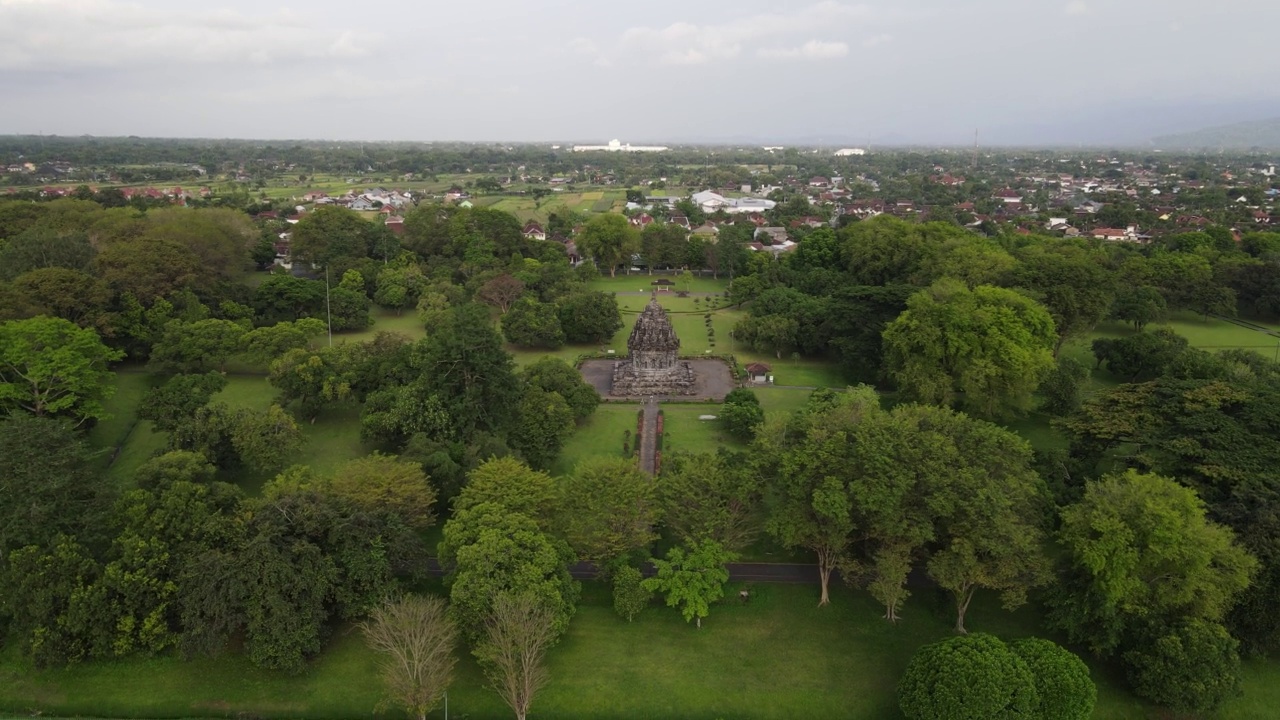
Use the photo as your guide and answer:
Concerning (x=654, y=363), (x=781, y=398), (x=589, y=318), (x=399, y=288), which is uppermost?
(x=399, y=288)

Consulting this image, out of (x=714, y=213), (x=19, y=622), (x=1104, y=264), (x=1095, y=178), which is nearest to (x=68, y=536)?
(x=19, y=622)

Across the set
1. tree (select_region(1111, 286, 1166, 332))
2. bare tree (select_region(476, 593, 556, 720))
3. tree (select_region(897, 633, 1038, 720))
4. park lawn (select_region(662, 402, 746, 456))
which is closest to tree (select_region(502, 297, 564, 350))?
park lawn (select_region(662, 402, 746, 456))

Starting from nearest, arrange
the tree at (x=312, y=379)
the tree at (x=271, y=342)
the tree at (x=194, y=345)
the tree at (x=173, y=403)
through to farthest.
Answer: the tree at (x=173, y=403) → the tree at (x=312, y=379) → the tree at (x=194, y=345) → the tree at (x=271, y=342)

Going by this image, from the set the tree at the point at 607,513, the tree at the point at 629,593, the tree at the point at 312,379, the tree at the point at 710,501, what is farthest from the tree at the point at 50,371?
the tree at the point at 710,501

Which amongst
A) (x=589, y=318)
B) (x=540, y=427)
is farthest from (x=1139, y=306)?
(x=540, y=427)

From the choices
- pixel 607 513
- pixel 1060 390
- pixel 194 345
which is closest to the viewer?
pixel 607 513

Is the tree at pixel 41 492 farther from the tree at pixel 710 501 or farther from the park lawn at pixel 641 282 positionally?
the park lawn at pixel 641 282

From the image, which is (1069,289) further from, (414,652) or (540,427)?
(414,652)
